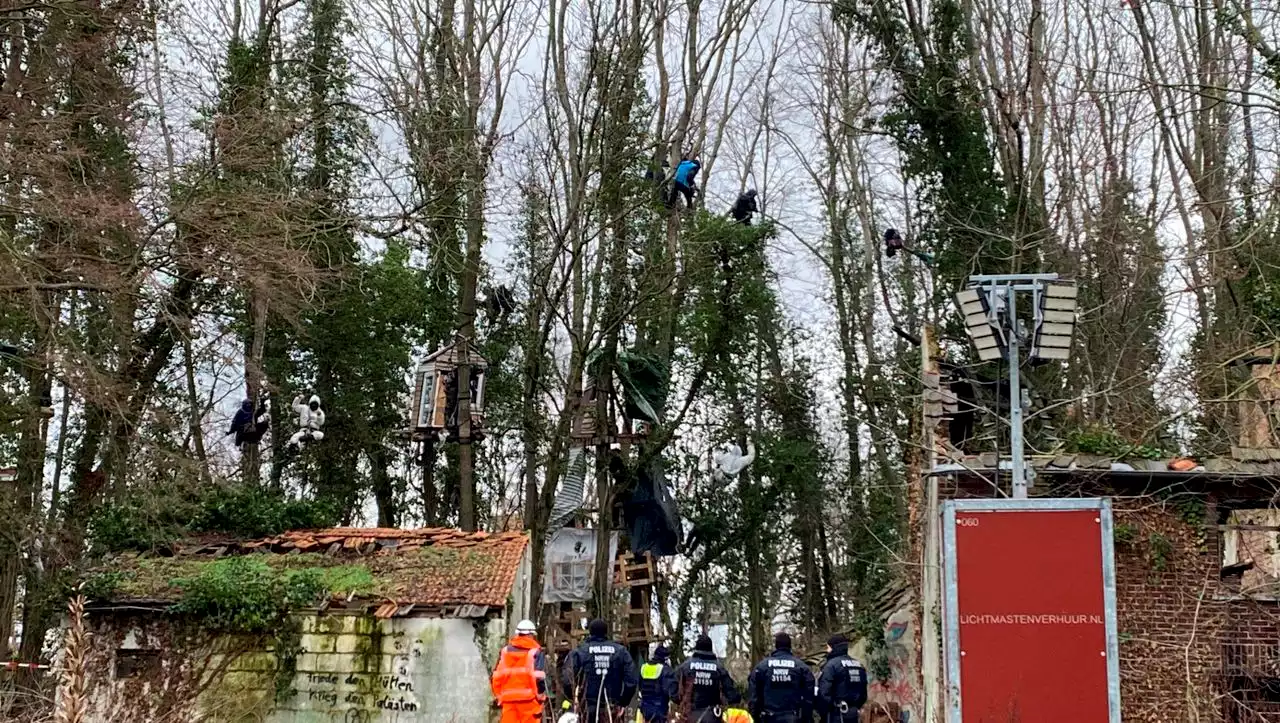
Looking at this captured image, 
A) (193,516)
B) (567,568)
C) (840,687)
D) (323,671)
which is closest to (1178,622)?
(840,687)

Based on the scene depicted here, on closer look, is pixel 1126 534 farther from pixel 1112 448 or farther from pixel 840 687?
pixel 840 687

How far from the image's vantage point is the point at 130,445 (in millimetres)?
14023

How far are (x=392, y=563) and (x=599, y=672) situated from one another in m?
4.31

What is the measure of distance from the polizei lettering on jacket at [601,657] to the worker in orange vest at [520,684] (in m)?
0.91

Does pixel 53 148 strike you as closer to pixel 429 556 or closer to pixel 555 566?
pixel 429 556

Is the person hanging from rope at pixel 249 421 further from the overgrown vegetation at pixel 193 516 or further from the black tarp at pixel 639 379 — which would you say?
the black tarp at pixel 639 379

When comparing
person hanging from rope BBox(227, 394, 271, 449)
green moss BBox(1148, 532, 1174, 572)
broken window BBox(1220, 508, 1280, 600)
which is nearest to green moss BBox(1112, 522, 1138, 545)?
green moss BBox(1148, 532, 1174, 572)

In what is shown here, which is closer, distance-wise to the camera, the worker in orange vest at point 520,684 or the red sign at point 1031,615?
the red sign at point 1031,615

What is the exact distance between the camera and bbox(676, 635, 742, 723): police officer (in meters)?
11.7

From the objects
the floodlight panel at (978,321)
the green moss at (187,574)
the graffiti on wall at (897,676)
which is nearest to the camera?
the floodlight panel at (978,321)

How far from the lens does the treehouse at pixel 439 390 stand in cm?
1761

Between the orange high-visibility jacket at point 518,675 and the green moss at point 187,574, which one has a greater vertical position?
the green moss at point 187,574

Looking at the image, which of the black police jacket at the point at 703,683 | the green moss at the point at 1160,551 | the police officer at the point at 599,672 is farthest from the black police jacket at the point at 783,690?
the green moss at the point at 1160,551

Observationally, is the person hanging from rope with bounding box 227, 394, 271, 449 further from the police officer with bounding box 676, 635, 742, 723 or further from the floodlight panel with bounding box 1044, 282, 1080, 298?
the floodlight panel with bounding box 1044, 282, 1080, 298
